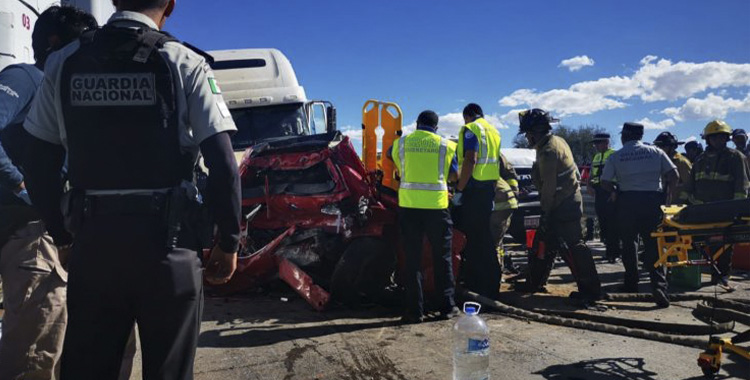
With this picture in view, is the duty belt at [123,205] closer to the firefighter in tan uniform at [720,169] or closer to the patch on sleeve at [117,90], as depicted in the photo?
the patch on sleeve at [117,90]

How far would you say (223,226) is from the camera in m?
1.85

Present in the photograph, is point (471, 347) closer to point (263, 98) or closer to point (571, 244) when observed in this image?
point (571, 244)

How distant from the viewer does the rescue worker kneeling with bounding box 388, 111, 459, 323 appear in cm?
467

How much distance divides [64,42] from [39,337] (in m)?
1.59

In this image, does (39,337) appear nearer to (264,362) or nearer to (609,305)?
(264,362)

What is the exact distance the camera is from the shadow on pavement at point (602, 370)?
323 centimetres

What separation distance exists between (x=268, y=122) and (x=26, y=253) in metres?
5.56

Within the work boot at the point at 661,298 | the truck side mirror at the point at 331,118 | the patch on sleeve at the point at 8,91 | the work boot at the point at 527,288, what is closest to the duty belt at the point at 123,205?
the patch on sleeve at the point at 8,91

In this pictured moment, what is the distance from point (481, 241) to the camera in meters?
5.21

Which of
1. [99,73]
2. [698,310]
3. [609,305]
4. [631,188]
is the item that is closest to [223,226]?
[99,73]

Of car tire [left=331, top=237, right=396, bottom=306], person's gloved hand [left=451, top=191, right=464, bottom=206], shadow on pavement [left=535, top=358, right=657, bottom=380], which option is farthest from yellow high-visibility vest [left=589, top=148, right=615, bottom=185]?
shadow on pavement [left=535, top=358, right=657, bottom=380]

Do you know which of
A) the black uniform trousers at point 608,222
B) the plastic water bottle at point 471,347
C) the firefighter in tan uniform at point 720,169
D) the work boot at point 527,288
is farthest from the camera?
the black uniform trousers at point 608,222

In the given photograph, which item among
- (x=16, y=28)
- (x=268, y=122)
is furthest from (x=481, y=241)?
(x=16, y=28)

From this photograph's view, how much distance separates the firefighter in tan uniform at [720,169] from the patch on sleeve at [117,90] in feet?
24.2
